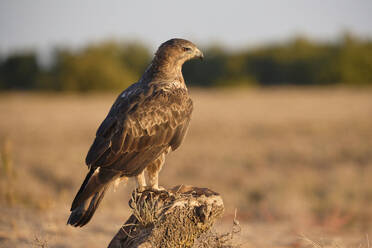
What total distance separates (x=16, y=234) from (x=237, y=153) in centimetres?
965

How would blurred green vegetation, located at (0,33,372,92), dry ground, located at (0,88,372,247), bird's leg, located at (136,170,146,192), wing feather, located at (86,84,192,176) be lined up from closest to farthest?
wing feather, located at (86,84,192,176) → bird's leg, located at (136,170,146,192) → dry ground, located at (0,88,372,247) → blurred green vegetation, located at (0,33,372,92)

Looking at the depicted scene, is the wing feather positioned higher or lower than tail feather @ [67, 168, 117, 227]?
higher

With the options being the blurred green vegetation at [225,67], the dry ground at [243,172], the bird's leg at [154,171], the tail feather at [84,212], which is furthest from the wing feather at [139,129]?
the blurred green vegetation at [225,67]

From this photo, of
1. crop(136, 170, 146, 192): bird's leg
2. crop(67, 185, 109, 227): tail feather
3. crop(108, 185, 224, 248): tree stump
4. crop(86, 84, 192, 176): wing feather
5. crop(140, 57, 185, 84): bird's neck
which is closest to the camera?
crop(67, 185, 109, 227): tail feather

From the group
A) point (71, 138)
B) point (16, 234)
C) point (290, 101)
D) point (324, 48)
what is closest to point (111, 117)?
point (16, 234)

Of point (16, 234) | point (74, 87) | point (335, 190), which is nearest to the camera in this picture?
point (16, 234)

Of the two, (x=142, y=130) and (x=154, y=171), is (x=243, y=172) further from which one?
(x=142, y=130)

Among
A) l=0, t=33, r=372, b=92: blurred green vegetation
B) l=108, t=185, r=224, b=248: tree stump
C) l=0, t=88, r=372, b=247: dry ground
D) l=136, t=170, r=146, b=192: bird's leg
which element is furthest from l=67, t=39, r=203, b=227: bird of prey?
l=0, t=33, r=372, b=92: blurred green vegetation

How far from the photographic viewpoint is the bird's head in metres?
4.79

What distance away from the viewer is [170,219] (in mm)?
4047

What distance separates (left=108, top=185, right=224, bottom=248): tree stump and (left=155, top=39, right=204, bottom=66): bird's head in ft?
4.70

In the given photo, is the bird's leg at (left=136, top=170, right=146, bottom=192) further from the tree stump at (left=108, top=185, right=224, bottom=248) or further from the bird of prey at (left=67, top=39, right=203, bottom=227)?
the tree stump at (left=108, top=185, right=224, bottom=248)

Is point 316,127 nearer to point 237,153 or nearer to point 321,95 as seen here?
point 237,153

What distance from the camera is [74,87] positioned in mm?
42375
